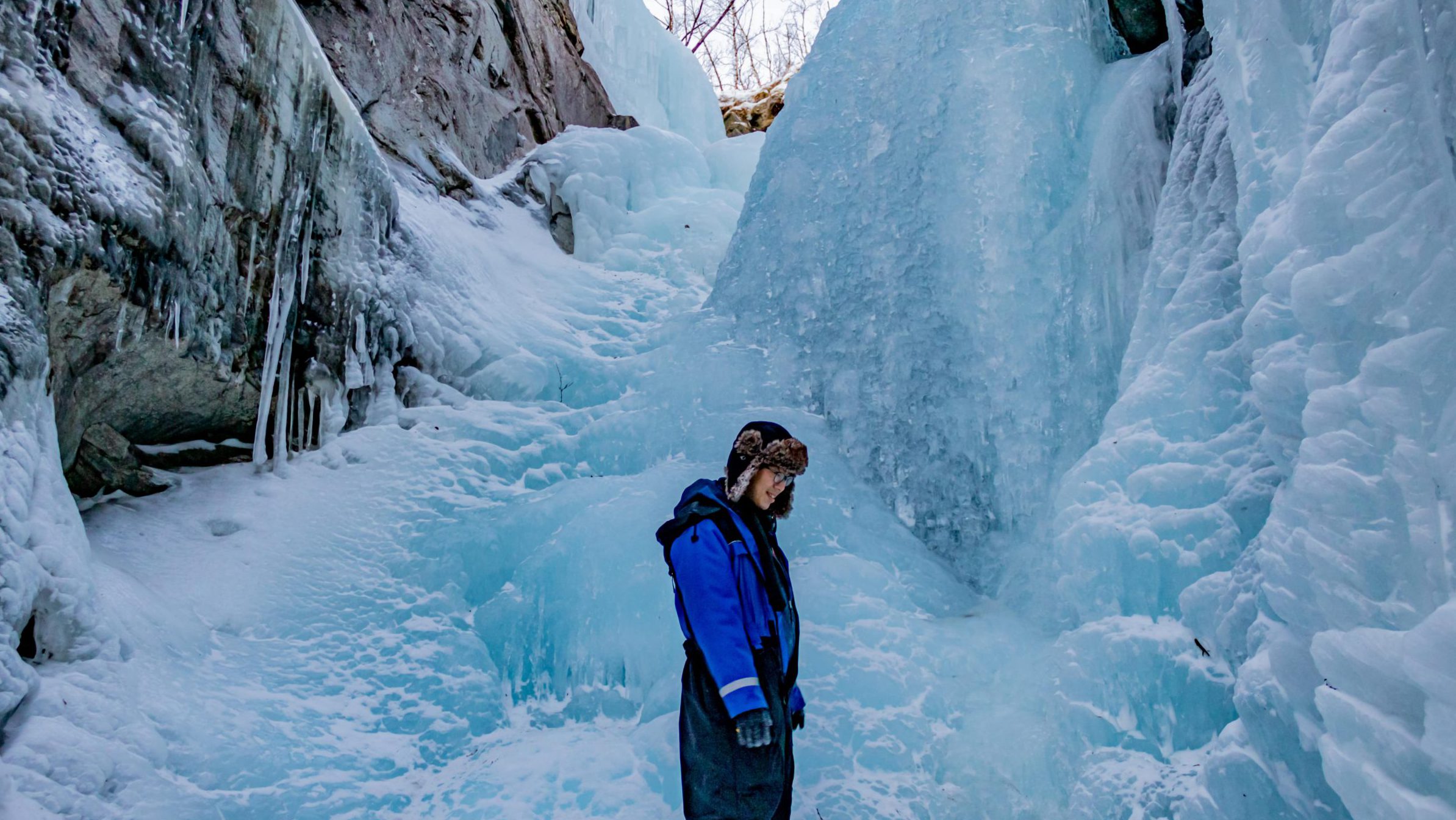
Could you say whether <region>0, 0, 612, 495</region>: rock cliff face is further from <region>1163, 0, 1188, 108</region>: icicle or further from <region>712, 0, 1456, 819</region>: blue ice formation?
<region>1163, 0, 1188, 108</region>: icicle

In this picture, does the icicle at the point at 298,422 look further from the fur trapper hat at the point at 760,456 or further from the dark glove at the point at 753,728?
the dark glove at the point at 753,728

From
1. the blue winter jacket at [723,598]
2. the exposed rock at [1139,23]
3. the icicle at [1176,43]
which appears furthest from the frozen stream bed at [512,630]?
the exposed rock at [1139,23]

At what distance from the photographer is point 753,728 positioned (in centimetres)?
161

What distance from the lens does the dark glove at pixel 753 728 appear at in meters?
1.60

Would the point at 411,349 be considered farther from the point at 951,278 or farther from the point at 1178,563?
the point at 1178,563

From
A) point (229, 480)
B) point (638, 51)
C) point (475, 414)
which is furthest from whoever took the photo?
point (638, 51)

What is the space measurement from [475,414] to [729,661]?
306cm

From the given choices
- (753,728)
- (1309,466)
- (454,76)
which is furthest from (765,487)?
(454,76)

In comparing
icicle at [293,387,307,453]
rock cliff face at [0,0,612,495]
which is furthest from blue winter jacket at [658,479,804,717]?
icicle at [293,387,307,453]

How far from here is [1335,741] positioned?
1389 millimetres

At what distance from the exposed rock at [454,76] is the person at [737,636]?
15.5ft

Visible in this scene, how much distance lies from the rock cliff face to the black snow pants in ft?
6.92

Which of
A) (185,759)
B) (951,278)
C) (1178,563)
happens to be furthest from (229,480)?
(1178,563)

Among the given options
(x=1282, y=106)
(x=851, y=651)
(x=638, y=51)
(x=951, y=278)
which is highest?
(x=638, y=51)
